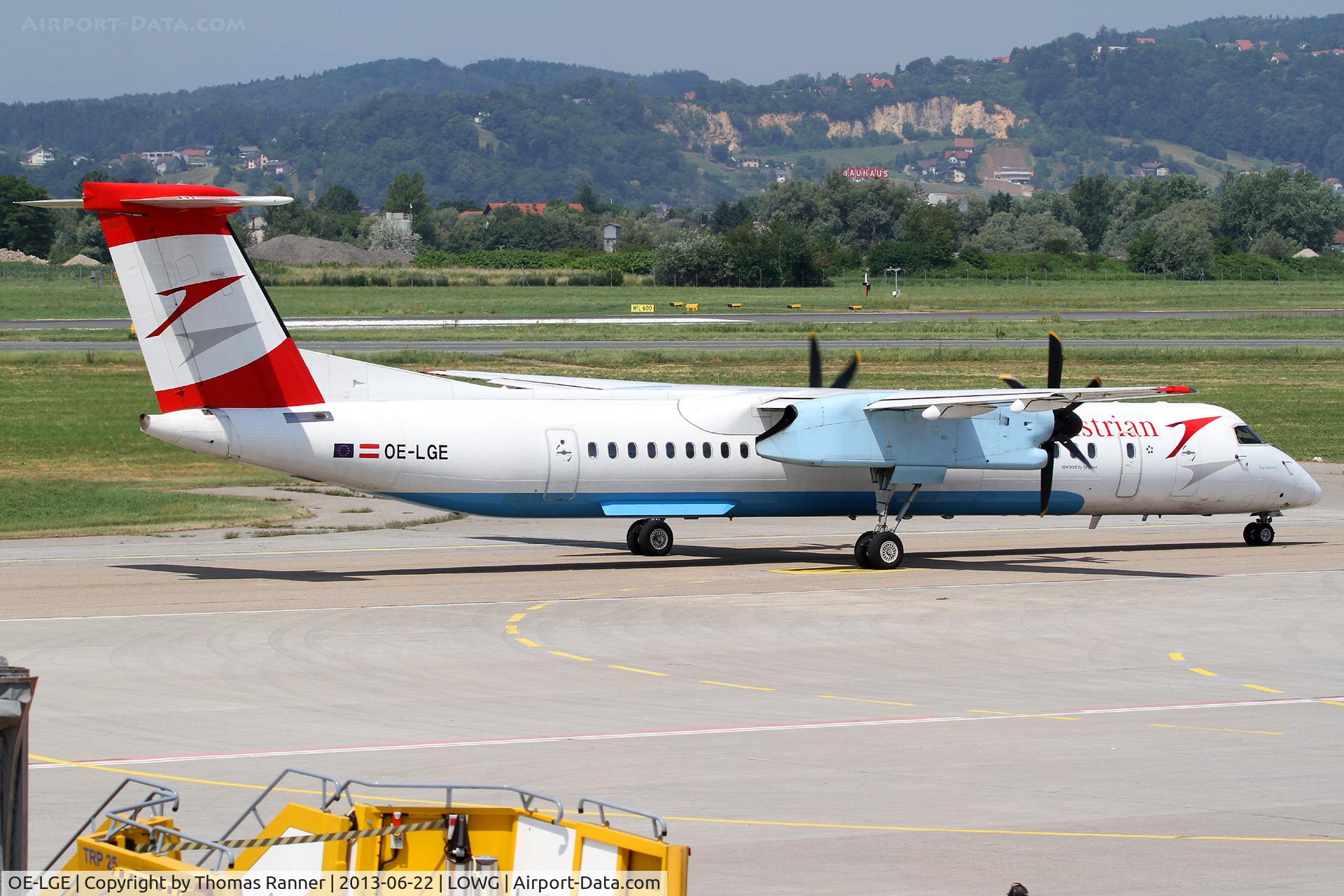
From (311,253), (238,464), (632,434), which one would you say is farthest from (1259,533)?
(311,253)

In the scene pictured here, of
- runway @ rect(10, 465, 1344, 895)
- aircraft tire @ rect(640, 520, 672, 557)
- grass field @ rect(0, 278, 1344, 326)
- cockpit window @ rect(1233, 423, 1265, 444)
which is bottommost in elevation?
grass field @ rect(0, 278, 1344, 326)

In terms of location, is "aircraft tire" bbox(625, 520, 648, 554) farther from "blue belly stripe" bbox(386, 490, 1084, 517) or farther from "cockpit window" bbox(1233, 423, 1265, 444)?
"cockpit window" bbox(1233, 423, 1265, 444)

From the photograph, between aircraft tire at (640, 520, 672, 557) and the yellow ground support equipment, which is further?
aircraft tire at (640, 520, 672, 557)

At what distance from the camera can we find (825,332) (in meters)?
79.1

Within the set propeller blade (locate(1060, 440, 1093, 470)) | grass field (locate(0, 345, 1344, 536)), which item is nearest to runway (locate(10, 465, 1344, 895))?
propeller blade (locate(1060, 440, 1093, 470))

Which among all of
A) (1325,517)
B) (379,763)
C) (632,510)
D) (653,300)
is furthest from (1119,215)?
(379,763)

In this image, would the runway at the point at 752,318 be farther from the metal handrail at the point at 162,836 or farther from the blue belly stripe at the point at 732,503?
the metal handrail at the point at 162,836

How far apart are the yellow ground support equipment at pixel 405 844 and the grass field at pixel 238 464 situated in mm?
23969

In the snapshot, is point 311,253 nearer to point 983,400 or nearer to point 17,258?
point 17,258

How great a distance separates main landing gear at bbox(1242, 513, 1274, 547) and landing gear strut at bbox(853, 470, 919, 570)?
7765 millimetres

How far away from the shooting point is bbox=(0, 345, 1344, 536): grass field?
3294cm

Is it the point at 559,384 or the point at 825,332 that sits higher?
the point at 559,384

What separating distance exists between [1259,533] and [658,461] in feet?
42.0

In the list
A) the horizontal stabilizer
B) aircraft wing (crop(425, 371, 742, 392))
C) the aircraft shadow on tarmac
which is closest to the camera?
the horizontal stabilizer
